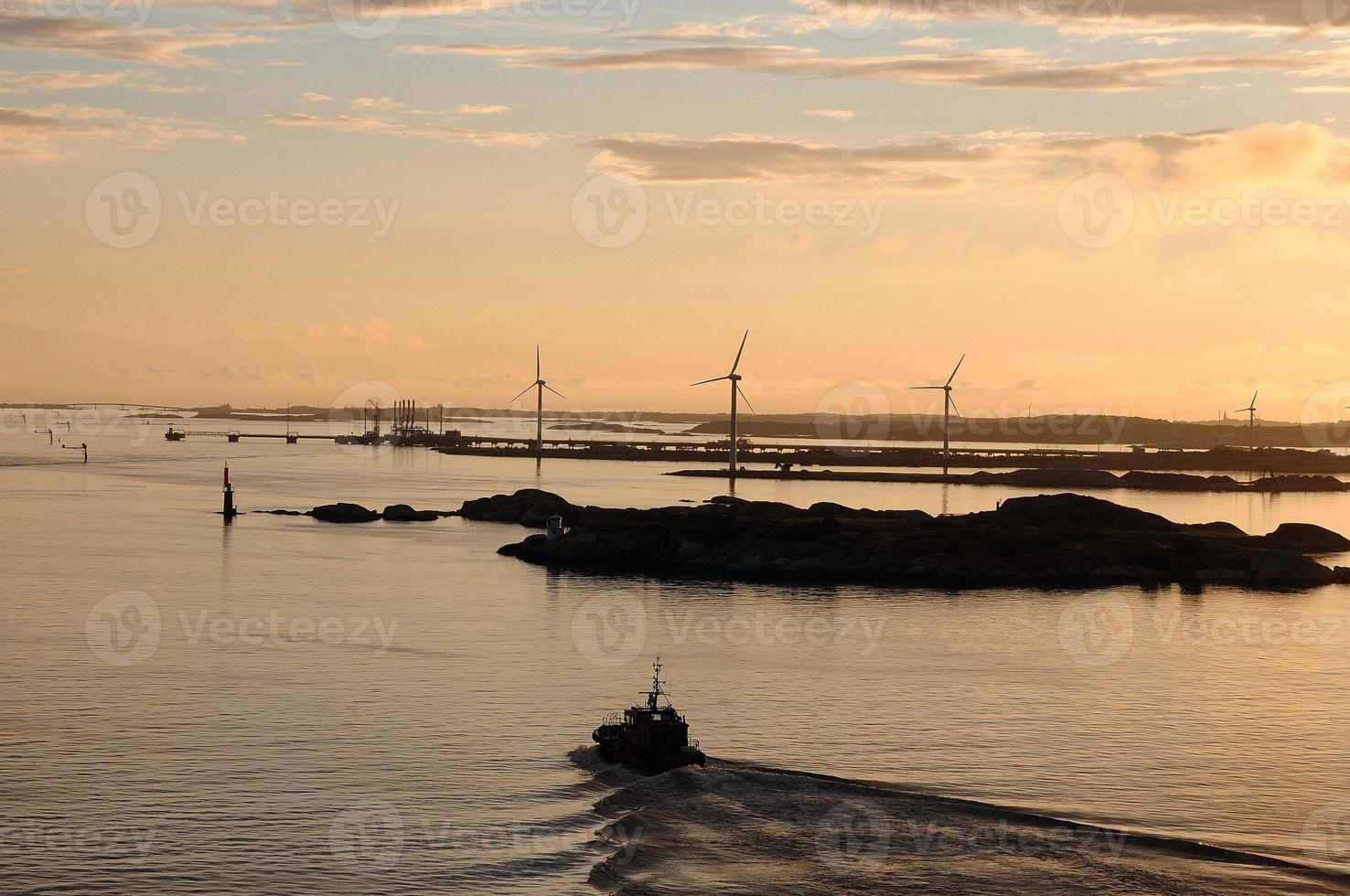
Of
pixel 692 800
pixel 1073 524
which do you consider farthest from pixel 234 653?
pixel 1073 524

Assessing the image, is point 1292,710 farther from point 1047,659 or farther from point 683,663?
point 683,663

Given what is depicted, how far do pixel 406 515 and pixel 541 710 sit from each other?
351 feet

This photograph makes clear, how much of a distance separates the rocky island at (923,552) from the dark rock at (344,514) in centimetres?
3515

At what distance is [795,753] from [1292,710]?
29586 millimetres

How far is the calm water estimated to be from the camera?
45906 mm

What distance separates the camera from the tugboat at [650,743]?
54125 millimetres

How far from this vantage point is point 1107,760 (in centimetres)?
5734

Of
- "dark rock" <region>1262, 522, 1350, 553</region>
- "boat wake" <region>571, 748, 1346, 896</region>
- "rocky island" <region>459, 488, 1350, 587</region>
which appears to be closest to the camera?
"boat wake" <region>571, 748, 1346, 896</region>

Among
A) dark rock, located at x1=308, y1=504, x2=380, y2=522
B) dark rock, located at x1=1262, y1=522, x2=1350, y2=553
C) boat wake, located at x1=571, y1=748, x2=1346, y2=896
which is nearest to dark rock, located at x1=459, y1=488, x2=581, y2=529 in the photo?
dark rock, located at x1=308, y1=504, x2=380, y2=522

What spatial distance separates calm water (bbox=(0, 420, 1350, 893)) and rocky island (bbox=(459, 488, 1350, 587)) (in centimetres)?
824

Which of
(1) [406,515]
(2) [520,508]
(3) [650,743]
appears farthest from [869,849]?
(1) [406,515]

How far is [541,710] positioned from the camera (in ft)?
213

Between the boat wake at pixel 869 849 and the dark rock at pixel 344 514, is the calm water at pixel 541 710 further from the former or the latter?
the dark rock at pixel 344 514

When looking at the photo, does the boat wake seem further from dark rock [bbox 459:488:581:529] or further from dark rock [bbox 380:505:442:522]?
dark rock [bbox 380:505:442:522]
